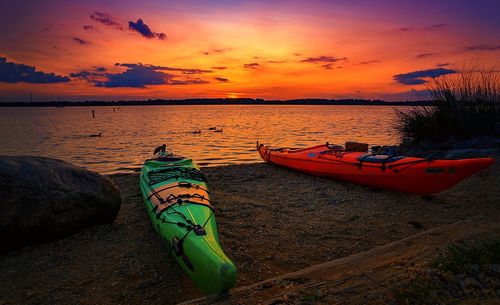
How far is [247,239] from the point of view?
5363mm

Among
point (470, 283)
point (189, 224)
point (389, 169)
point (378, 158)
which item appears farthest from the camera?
point (378, 158)

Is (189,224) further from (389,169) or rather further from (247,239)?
(389,169)

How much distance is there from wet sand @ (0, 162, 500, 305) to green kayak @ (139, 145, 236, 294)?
37 centimetres

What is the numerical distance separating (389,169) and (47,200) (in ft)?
21.6

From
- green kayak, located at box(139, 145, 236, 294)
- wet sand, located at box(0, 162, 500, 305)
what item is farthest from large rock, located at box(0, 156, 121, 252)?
green kayak, located at box(139, 145, 236, 294)

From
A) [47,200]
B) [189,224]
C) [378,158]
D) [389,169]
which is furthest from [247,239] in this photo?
[378,158]

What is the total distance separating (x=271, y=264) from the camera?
14.8ft

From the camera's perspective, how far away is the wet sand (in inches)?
159

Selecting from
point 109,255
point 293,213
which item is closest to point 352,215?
point 293,213

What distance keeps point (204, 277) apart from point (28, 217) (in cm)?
301

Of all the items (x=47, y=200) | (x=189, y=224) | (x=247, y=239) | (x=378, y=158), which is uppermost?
(x=378, y=158)

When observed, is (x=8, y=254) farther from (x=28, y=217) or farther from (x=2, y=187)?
(x=2, y=187)

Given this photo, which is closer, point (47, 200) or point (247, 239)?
point (47, 200)

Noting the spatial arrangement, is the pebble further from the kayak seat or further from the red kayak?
the kayak seat
